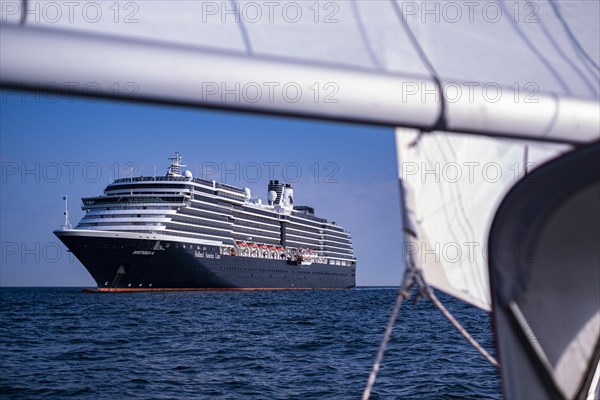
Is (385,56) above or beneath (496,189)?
above

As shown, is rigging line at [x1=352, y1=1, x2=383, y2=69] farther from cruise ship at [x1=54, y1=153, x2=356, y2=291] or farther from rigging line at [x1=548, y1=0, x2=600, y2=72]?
cruise ship at [x1=54, y1=153, x2=356, y2=291]

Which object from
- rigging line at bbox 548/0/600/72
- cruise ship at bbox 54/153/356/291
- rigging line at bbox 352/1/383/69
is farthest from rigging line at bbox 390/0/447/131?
cruise ship at bbox 54/153/356/291

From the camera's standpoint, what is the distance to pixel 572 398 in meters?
3.47

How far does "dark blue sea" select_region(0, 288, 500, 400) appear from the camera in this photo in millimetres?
10781

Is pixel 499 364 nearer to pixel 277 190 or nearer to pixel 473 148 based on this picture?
pixel 473 148

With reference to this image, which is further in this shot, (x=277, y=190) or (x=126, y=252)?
Answer: (x=277, y=190)

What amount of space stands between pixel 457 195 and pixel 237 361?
449 inches

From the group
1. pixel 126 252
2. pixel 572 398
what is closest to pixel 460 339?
pixel 572 398

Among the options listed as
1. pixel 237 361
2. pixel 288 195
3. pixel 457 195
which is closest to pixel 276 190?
pixel 288 195

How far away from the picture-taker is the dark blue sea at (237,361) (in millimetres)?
10781

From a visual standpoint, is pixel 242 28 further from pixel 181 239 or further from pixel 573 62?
pixel 181 239

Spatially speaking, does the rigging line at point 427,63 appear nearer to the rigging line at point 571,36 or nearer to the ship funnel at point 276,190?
the rigging line at point 571,36

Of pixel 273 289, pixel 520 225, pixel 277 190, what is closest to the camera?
pixel 520 225

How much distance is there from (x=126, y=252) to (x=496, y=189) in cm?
4480
